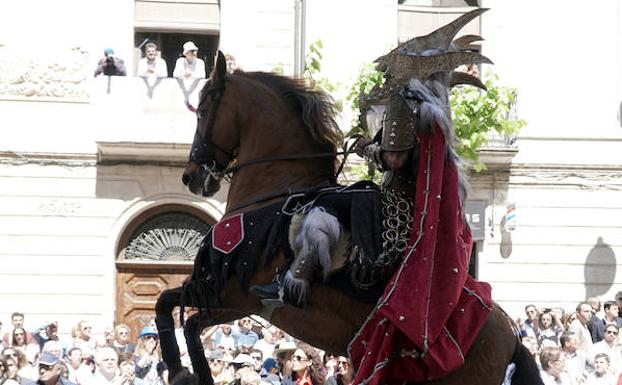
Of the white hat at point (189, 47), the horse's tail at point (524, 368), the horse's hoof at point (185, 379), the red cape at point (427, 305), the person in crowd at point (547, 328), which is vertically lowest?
the person in crowd at point (547, 328)

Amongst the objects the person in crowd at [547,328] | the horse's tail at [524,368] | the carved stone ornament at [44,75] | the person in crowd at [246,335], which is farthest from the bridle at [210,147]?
the carved stone ornament at [44,75]

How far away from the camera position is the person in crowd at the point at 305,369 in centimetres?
1415

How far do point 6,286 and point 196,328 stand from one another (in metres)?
15.0

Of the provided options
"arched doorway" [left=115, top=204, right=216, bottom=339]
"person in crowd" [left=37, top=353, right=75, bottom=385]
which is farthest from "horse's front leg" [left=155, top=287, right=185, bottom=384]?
"arched doorway" [left=115, top=204, right=216, bottom=339]

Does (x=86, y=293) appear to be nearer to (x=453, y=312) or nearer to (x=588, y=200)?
(x=588, y=200)

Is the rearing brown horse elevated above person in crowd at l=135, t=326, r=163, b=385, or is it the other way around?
the rearing brown horse

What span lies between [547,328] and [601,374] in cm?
305

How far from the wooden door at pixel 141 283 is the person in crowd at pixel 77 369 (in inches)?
359

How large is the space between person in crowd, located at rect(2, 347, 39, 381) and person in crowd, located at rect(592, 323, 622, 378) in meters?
6.65

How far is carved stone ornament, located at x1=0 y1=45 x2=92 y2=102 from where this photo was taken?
23438 millimetres

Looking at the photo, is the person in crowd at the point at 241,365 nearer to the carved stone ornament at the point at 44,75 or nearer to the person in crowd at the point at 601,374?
the person in crowd at the point at 601,374

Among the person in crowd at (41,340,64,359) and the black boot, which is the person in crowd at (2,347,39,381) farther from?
the black boot

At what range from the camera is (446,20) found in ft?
84.3

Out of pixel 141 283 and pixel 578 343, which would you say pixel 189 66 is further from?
pixel 578 343
